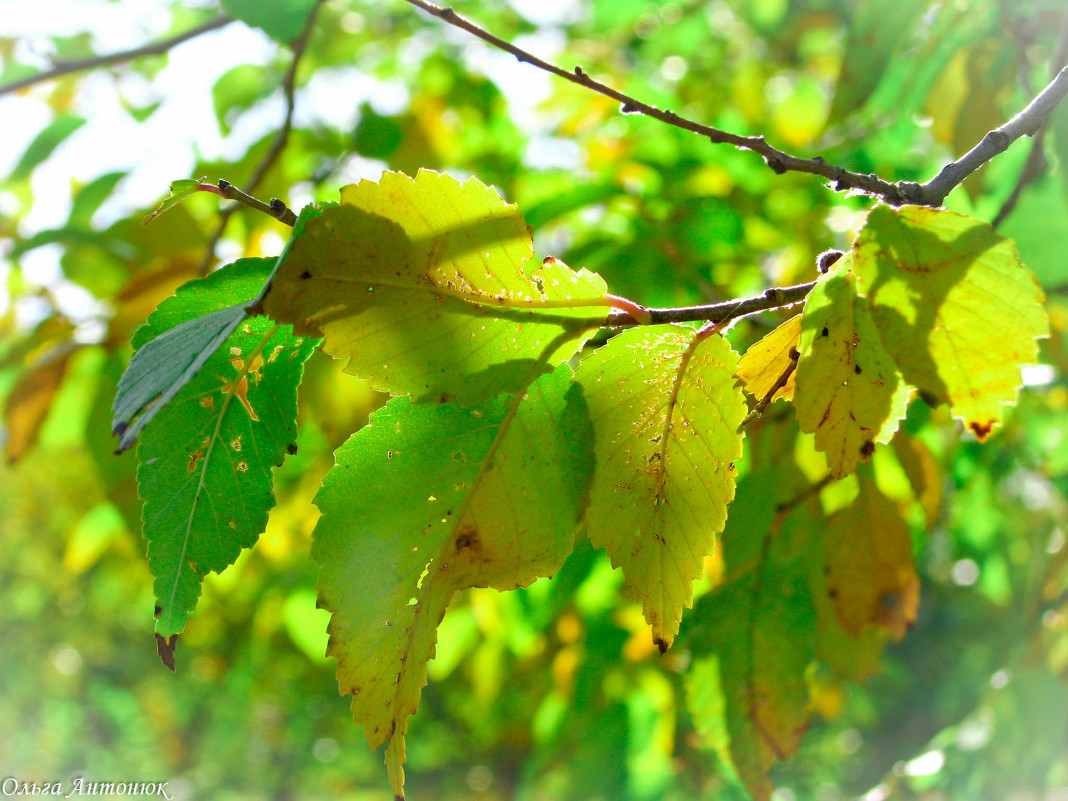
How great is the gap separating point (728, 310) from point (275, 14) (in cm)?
53

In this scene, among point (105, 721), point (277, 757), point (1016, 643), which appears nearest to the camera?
point (1016, 643)

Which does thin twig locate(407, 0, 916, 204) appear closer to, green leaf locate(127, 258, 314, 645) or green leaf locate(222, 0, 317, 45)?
green leaf locate(127, 258, 314, 645)

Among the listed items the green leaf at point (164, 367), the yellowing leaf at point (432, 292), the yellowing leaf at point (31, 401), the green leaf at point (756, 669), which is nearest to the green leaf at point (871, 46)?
the green leaf at point (756, 669)

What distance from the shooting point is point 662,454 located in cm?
32

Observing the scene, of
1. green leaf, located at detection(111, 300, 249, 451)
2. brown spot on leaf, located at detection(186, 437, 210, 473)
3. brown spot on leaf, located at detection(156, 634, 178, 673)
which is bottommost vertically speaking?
brown spot on leaf, located at detection(156, 634, 178, 673)

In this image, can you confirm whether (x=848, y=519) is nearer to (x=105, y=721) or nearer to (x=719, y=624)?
(x=719, y=624)

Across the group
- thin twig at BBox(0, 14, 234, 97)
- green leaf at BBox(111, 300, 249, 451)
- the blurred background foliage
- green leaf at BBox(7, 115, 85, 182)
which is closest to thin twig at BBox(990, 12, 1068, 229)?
the blurred background foliage

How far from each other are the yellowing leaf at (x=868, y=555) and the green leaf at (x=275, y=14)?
60 cm

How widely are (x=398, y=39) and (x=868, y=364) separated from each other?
1.39 meters

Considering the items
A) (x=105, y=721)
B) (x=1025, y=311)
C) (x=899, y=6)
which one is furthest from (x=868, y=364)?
(x=105, y=721)

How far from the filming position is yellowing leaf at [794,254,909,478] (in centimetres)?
26

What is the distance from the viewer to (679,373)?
1.03ft

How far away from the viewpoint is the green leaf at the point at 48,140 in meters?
1.02

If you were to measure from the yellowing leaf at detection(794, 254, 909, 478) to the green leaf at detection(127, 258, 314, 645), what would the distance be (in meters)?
0.20
